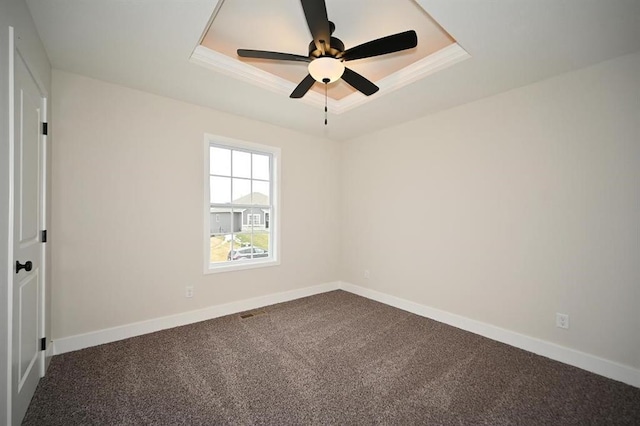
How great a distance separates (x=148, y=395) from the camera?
6.31 ft

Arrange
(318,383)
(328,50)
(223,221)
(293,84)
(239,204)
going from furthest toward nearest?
(239,204), (223,221), (293,84), (318,383), (328,50)

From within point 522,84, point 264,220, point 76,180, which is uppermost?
point 522,84

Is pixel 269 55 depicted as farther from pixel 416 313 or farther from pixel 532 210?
pixel 416 313

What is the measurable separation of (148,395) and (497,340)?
3073 millimetres

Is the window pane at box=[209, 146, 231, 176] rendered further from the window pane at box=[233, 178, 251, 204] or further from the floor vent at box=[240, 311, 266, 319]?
the floor vent at box=[240, 311, 266, 319]

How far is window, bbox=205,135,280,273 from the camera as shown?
3461 millimetres

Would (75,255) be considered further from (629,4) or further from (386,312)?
(629,4)

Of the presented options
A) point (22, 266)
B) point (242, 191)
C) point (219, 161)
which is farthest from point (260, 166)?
point (22, 266)

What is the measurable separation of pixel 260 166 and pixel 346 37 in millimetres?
2038

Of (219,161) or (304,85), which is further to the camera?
(219,161)

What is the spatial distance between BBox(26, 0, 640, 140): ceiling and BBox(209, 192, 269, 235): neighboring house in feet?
4.25

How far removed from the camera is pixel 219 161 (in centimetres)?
353

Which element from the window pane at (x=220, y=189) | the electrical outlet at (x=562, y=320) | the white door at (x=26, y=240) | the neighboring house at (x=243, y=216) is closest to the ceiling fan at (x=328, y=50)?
the white door at (x=26, y=240)

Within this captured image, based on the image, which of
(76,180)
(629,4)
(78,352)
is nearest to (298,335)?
(78,352)
